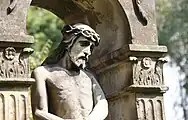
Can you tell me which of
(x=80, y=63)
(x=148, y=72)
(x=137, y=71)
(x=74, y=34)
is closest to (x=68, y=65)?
(x=80, y=63)

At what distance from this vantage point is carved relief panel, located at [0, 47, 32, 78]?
6453mm

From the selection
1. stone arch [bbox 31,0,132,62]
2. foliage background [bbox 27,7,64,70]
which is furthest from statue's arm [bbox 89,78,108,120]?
foliage background [bbox 27,7,64,70]

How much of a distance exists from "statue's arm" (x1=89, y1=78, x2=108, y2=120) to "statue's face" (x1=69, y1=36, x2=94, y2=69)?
0.28 m

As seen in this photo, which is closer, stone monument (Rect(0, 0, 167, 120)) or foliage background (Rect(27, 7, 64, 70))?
stone monument (Rect(0, 0, 167, 120))

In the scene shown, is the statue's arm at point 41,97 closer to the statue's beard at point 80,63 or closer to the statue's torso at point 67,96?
the statue's torso at point 67,96

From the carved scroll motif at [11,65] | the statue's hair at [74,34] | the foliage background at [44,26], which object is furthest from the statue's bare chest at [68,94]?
the foliage background at [44,26]

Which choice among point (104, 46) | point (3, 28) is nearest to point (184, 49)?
point (104, 46)

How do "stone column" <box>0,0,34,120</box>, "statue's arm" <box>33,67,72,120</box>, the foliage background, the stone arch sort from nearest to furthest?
1. "stone column" <box>0,0,34,120</box>
2. "statue's arm" <box>33,67,72,120</box>
3. the stone arch
4. the foliage background

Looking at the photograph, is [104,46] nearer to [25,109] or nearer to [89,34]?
[89,34]

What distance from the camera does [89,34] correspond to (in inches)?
270

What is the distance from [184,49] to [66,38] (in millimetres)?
12579

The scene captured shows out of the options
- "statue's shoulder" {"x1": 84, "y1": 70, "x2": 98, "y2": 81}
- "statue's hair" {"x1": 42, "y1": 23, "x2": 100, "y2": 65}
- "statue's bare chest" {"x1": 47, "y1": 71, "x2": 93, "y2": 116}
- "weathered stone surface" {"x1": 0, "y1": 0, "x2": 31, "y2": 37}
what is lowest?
"statue's bare chest" {"x1": 47, "y1": 71, "x2": 93, "y2": 116}

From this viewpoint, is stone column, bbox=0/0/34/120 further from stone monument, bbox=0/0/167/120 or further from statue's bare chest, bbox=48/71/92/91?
statue's bare chest, bbox=48/71/92/91

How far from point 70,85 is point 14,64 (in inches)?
23.5
